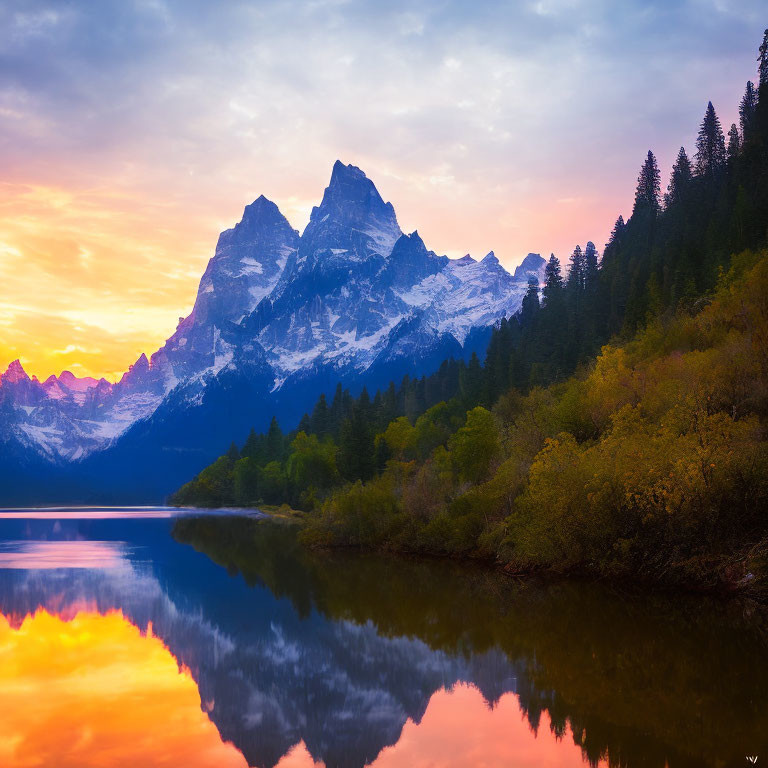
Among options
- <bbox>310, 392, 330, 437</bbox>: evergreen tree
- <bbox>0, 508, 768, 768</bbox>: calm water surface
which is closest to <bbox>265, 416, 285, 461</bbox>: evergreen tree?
<bbox>310, 392, 330, 437</bbox>: evergreen tree

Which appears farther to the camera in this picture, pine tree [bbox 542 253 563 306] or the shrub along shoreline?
pine tree [bbox 542 253 563 306]

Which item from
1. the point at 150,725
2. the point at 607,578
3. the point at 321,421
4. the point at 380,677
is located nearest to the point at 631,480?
the point at 607,578

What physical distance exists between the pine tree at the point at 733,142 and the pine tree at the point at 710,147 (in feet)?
6.95

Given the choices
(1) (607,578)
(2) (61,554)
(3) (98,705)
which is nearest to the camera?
(3) (98,705)

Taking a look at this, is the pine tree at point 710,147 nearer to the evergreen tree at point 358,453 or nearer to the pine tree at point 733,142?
the pine tree at point 733,142

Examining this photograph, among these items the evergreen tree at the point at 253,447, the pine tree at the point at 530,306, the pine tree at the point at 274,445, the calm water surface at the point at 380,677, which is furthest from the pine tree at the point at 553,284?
the calm water surface at the point at 380,677

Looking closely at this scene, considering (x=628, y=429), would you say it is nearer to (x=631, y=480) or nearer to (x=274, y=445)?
(x=631, y=480)

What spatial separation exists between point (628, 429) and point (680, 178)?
230 feet

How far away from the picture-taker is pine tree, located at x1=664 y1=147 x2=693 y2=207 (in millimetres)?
100500

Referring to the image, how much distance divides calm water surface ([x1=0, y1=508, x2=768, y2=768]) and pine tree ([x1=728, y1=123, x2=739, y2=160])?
231 feet

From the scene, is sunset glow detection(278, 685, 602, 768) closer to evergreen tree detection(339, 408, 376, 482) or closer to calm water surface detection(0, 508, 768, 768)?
calm water surface detection(0, 508, 768, 768)

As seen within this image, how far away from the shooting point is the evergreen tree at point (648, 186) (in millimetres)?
112500

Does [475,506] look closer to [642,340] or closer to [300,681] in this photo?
[642,340]

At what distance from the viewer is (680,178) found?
102625 mm
